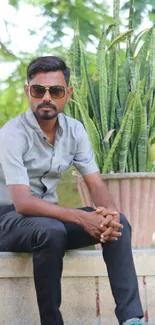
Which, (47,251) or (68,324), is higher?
(47,251)

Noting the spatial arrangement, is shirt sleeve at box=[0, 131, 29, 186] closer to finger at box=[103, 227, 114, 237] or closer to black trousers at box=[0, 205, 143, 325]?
black trousers at box=[0, 205, 143, 325]

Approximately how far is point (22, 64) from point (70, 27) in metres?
0.80

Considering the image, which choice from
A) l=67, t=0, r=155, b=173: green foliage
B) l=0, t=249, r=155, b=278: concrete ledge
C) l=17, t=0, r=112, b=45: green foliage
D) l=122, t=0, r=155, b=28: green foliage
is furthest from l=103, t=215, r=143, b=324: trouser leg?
l=17, t=0, r=112, b=45: green foliage

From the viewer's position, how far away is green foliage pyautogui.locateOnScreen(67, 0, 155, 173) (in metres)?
3.75

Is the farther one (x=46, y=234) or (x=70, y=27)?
(x=70, y=27)

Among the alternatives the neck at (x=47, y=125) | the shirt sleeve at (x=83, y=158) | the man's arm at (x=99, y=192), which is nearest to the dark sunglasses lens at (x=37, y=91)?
the neck at (x=47, y=125)

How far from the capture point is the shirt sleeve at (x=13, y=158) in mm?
3096

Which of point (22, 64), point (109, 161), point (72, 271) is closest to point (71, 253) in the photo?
point (72, 271)

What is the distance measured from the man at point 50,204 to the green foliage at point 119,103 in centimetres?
34

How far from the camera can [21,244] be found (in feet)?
10.1

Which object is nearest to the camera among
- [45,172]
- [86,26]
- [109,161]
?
[45,172]

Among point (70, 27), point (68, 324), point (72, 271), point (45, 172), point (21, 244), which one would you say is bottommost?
point (68, 324)

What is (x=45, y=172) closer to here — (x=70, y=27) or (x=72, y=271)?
(x=72, y=271)

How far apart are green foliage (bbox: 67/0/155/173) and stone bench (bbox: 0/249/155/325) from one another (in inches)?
23.6
